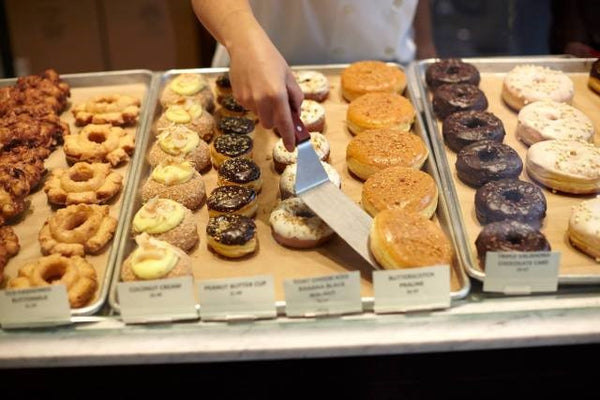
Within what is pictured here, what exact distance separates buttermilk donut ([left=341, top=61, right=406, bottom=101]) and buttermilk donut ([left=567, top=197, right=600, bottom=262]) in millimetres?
1212

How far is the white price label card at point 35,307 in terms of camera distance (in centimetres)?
214

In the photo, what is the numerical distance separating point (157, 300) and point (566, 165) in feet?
5.75

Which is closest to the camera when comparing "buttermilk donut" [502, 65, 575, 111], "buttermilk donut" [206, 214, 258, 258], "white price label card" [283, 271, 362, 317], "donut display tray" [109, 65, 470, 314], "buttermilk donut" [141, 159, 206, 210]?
"white price label card" [283, 271, 362, 317]

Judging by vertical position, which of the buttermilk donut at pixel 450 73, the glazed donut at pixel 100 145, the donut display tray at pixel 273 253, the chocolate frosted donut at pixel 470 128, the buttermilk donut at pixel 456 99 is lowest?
Result: the donut display tray at pixel 273 253

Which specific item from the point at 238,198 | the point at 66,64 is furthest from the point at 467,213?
the point at 66,64

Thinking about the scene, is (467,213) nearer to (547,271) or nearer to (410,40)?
(547,271)

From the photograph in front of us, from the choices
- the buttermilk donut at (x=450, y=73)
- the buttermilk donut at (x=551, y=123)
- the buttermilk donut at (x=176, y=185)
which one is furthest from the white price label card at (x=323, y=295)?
the buttermilk donut at (x=450, y=73)

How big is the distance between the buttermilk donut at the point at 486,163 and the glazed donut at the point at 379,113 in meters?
0.37

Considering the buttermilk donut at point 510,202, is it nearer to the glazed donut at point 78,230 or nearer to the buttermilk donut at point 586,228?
the buttermilk donut at point 586,228

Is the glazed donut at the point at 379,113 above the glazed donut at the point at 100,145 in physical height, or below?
above

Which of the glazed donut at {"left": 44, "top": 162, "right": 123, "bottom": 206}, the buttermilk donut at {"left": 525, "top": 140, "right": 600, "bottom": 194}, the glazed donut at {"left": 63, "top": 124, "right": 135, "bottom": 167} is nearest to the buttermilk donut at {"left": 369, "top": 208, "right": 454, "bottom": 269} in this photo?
the buttermilk donut at {"left": 525, "top": 140, "right": 600, "bottom": 194}

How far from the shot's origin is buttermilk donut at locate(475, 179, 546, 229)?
2.57m

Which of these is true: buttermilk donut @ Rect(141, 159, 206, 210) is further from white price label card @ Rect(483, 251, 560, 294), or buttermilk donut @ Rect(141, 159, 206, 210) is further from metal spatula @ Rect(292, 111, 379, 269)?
white price label card @ Rect(483, 251, 560, 294)

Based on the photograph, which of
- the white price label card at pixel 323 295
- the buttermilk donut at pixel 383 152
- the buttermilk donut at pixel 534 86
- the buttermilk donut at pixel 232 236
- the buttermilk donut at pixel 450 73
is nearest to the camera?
the white price label card at pixel 323 295
